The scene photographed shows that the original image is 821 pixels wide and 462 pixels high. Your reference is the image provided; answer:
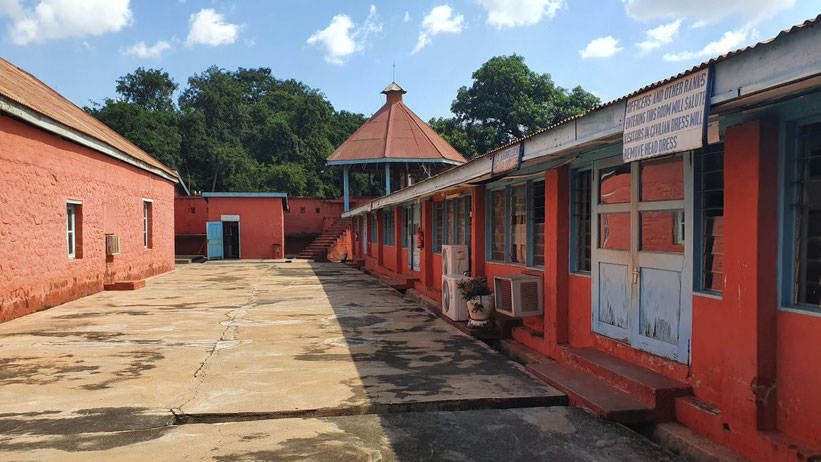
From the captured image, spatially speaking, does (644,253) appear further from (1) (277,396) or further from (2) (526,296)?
(1) (277,396)

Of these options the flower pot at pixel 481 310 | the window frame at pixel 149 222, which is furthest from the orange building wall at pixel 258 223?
the flower pot at pixel 481 310

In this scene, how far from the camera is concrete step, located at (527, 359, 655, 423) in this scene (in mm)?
4246

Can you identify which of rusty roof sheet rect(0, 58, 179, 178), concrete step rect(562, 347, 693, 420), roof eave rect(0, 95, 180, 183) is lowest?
concrete step rect(562, 347, 693, 420)

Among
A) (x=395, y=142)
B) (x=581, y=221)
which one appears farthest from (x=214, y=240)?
(x=581, y=221)

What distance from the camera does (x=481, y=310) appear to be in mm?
7871

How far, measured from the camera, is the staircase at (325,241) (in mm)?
28539

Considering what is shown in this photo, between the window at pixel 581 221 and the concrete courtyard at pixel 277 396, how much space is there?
4.60 feet

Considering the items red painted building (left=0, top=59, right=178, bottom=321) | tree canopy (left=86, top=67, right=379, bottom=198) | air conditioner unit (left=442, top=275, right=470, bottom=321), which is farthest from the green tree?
air conditioner unit (left=442, top=275, right=470, bottom=321)

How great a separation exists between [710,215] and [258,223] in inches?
1018

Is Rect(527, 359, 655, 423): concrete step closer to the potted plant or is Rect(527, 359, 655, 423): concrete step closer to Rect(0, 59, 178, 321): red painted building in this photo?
the potted plant

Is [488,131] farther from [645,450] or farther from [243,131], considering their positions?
[645,450]

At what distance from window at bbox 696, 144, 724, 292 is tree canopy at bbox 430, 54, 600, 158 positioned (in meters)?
33.3

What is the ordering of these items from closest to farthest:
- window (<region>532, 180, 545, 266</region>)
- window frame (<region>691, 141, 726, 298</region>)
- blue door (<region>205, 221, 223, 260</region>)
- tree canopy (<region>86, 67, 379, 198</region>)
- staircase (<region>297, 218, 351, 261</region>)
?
window frame (<region>691, 141, 726, 298</region>) < window (<region>532, 180, 545, 266</region>) < blue door (<region>205, 221, 223, 260</region>) < staircase (<region>297, 218, 351, 261</region>) < tree canopy (<region>86, 67, 379, 198</region>)

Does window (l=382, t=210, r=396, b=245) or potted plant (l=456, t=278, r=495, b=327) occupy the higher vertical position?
window (l=382, t=210, r=396, b=245)
